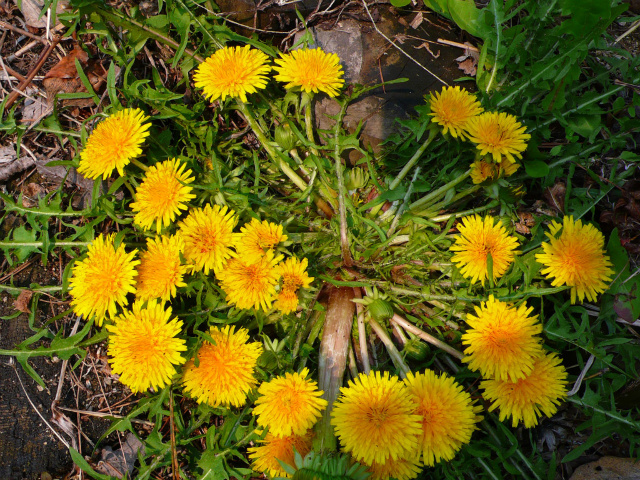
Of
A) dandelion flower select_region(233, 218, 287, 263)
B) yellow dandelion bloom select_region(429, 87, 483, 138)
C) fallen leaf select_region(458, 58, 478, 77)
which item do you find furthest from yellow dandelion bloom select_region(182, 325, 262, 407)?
fallen leaf select_region(458, 58, 478, 77)

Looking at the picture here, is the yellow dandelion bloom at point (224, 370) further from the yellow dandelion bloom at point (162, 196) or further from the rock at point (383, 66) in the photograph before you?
the rock at point (383, 66)

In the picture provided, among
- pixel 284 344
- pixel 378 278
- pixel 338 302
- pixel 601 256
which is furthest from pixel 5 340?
pixel 601 256

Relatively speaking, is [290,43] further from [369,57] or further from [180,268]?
[180,268]

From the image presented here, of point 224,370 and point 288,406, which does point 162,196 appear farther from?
point 288,406

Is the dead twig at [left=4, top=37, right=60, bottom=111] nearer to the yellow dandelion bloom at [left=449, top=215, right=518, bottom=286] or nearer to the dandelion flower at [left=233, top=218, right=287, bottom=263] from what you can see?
the dandelion flower at [left=233, top=218, right=287, bottom=263]

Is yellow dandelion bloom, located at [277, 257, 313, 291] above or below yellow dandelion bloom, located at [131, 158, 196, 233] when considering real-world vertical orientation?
below

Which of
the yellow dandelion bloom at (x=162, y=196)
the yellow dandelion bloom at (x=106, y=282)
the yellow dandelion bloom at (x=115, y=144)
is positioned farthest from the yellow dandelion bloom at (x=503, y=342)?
the yellow dandelion bloom at (x=115, y=144)

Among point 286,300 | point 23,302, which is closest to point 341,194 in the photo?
point 286,300

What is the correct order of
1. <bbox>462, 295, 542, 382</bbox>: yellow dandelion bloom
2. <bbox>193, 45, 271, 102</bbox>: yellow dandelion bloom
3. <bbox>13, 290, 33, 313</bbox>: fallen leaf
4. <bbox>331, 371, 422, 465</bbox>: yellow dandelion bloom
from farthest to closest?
<bbox>13, 290, 33, 313</bbox>: fallen leaf
<bbox>193, 45, 271, 102</bbox>: yellow dandelion bloom
<bbox>462, 295, 542, 382</bbox>: yellow dandelion bloom
<bbox>331, 371, 422, 465</bbox>: yellow dandelion bloom
